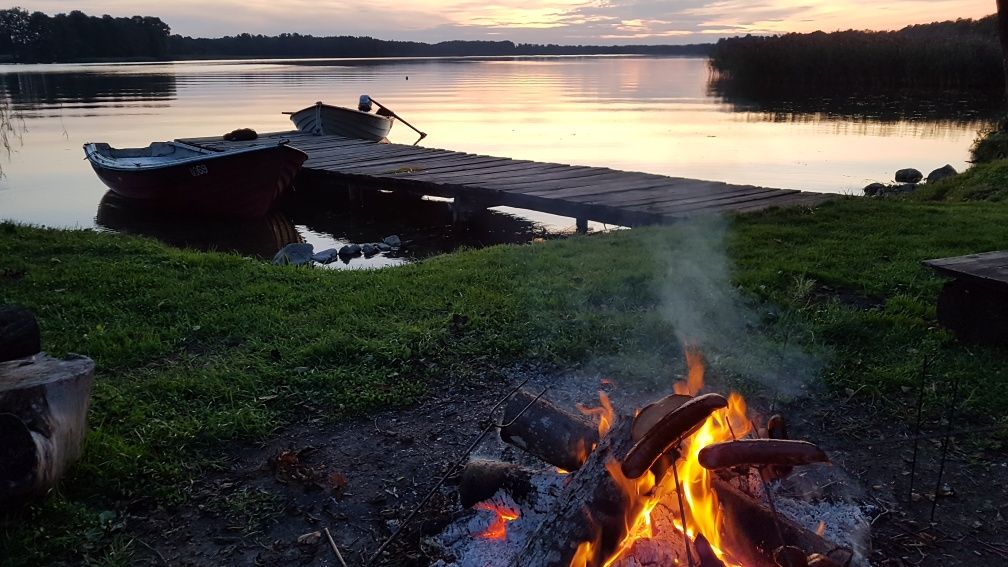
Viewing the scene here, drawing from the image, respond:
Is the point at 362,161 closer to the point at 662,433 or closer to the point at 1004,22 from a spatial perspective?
the point at 1004,22

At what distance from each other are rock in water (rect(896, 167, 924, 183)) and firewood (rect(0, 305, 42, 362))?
19942mm

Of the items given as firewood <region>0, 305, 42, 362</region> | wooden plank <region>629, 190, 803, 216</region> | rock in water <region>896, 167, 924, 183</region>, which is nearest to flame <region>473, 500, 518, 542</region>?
firewood <region>0, 305, 42, 362</region>

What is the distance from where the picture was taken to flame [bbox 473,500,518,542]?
3267 millimetres

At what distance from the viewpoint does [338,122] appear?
979 inches

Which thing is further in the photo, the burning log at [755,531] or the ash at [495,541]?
the ash at [495,541]

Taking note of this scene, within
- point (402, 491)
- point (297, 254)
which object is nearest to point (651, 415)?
point (402, 491)

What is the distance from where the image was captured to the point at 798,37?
42781 millimetres

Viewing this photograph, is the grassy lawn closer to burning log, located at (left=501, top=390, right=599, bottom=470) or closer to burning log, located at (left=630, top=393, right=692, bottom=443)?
burning log, located at (left=501, top=390, right=599, bottom=470)

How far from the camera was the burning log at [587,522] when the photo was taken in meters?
2.68

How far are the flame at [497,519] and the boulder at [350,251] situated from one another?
10.6 meters

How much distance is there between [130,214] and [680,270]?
592 inches

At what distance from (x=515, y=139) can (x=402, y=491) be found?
1022 inches

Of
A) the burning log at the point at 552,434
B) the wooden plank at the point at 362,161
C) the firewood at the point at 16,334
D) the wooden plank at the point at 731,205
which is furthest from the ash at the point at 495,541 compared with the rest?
the wooden plank at the point at 362,161

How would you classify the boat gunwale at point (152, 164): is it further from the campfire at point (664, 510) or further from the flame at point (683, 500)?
the flame at point (683, 500)
